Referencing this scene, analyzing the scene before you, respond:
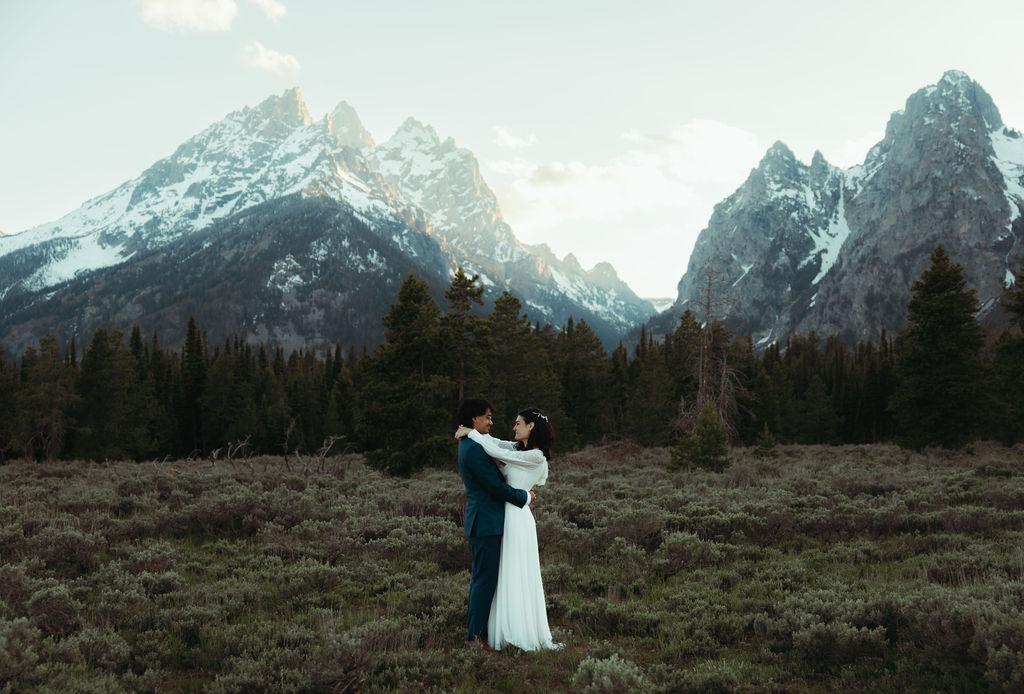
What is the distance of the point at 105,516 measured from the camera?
35.9 feet

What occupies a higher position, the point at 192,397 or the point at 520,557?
the point at 520,557

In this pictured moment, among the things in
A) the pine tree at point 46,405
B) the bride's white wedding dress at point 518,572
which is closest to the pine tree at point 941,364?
the bride's white wedding dress at point 518,572

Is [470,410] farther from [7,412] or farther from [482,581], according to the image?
[7,412]

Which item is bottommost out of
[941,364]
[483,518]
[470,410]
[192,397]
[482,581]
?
[482,581]

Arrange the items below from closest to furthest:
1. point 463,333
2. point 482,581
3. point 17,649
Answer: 1. point 17,649
2. point 482,581
3. point 463,333

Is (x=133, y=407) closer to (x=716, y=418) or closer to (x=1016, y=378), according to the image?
(x=716, y=418)

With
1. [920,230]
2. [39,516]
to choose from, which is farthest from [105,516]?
→ [920,230]

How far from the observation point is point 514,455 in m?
5.90

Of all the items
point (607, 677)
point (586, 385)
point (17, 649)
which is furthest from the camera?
point (586, 385)

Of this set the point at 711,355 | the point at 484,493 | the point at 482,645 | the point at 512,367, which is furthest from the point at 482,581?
the point at 711,355

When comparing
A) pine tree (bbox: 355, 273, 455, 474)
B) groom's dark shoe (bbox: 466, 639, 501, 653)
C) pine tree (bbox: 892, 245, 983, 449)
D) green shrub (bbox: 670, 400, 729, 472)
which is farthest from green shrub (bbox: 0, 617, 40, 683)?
pine tree (bbox: 892, 245, 983, 449)

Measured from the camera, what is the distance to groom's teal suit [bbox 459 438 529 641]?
19.2 ft

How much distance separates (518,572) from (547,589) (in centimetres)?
266

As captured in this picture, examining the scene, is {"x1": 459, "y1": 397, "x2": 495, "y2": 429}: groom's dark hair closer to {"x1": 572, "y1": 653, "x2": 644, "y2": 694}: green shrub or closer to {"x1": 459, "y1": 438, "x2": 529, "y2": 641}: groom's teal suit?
{"x1": 459, "y1": 438, "x2": 529, "y2": 641}: groom's teal suit
